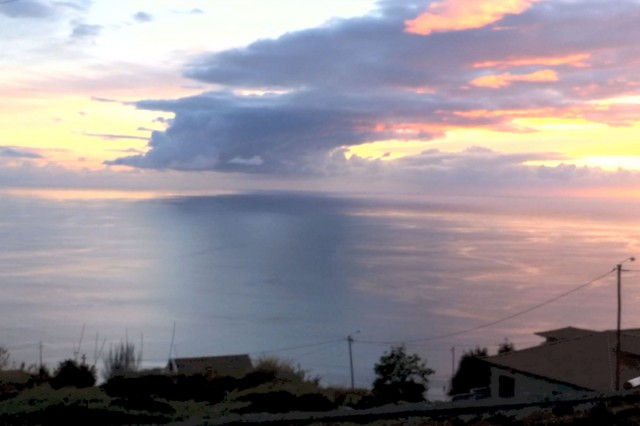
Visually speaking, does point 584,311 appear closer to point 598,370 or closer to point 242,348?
point 242,348

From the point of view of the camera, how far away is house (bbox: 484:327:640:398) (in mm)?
23688

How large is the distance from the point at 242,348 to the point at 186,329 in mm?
8631

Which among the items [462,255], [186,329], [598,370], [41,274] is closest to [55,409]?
[598,370]

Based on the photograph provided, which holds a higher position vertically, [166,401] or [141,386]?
[166,401]

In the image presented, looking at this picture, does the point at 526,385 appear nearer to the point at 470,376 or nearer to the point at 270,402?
the point at 470,376

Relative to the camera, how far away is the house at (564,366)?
77.7ft

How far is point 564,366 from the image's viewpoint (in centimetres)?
2520

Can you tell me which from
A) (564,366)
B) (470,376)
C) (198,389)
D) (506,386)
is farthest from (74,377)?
(470,376)

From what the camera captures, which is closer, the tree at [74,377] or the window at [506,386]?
the tree at [74,377]

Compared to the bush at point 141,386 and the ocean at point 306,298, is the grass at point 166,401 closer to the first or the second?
the bush at point 141,386

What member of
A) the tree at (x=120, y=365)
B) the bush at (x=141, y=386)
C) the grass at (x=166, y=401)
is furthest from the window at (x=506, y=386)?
the bush at (x=141, y=386)

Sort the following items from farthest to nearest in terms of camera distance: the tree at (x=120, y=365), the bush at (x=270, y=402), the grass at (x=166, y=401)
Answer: the tree at (x=120, y=365) → the bush at (x=270, y=402) → the grass at (x=166, y=401)

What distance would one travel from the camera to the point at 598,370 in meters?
24.6

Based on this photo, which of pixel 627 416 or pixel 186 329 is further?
pixel 186 329
